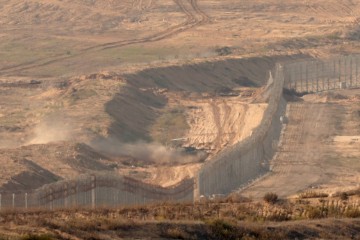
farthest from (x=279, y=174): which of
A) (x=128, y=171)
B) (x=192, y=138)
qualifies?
(x=192, y=138)

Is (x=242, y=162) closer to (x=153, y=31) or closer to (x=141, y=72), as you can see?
(x=141, y=72)

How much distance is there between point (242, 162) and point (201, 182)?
6139 mm

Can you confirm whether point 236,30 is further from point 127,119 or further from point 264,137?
point 264,137

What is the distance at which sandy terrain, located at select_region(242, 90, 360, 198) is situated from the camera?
44.7 metres

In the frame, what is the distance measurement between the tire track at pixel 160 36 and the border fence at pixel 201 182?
1665cm

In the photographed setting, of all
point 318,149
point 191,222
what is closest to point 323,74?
point 318,149

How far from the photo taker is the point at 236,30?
102m

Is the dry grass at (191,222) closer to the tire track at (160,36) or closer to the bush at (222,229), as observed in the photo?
the bush at (222,229)

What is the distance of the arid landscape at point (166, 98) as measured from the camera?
4156 centimetres

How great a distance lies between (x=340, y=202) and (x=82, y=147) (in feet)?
79.9

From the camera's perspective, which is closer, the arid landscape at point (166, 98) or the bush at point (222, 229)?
the bush at point (222, 229)

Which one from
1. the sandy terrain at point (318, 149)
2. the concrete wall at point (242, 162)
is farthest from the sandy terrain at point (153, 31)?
the concrete wall at point (242, 162)

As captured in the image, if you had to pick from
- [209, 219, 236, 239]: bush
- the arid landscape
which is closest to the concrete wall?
the arid landscape

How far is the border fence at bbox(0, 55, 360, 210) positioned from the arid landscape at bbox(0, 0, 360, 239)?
0.66 meters
